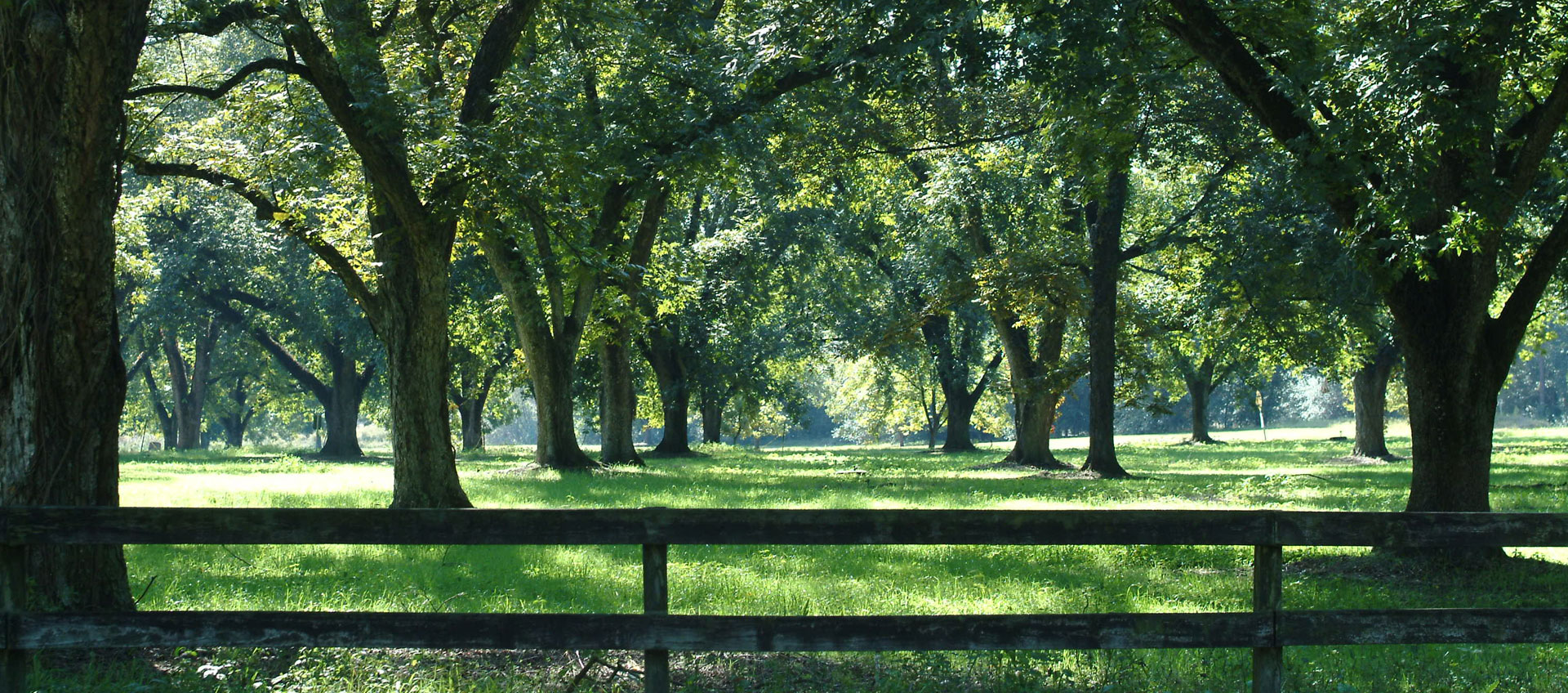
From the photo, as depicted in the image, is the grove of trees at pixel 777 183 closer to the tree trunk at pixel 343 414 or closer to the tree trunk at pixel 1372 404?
the tree trunk at pixel 1372 404

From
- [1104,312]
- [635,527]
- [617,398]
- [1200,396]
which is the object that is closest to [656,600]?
[635,527]

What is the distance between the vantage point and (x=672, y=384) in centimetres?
4956

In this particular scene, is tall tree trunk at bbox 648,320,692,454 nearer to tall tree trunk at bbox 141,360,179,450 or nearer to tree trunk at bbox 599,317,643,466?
tree trunk at bbox 599,317,643,466

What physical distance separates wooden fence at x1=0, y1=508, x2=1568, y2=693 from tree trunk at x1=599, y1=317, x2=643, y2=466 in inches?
1107

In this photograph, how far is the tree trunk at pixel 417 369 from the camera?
17.3 metres

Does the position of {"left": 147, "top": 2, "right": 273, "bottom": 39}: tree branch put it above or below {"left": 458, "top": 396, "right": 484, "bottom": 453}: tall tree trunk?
above

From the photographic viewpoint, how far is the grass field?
7.29 m

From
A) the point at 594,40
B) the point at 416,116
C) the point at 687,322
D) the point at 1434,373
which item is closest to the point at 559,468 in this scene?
the point at 594,40

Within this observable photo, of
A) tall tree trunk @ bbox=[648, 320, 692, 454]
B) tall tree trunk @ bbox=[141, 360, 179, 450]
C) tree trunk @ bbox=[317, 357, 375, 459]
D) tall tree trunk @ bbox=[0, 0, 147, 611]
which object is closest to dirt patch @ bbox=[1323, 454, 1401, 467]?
tall tree trunk @ bbox=[648, 320, 692, 454]

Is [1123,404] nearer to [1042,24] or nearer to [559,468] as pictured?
[559,468]

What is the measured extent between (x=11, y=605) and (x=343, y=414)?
4697 cm

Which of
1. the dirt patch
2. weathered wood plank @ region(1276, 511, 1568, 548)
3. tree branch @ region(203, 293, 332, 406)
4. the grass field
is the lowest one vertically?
the dirt patch

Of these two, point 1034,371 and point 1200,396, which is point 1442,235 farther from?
point 1200,396

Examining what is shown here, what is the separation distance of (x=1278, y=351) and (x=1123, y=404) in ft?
14.2
